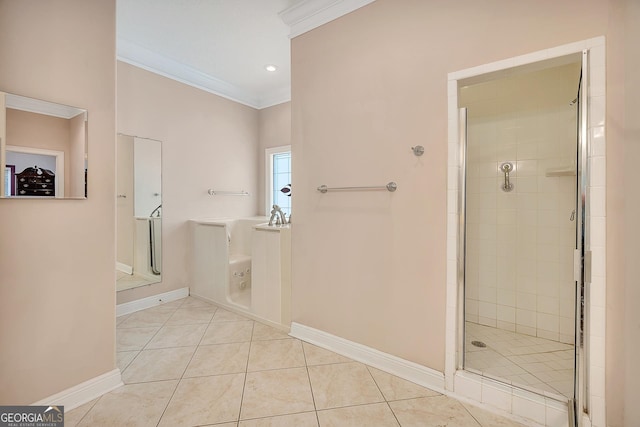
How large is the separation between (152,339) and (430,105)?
2623 mm

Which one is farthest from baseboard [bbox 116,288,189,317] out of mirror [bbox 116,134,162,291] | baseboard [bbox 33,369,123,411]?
baseboard [bbox 33,369,123,411]

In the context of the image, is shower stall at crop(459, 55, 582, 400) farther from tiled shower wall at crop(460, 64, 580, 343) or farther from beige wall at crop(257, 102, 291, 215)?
beige wall at crop(257, 102, 291, 215)

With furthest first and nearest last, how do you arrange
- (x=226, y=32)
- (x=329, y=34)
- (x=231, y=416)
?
(x=226, y=32) → (x=329, y=34) → (x=231, y=416)

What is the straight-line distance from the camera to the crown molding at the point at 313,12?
1983 mm

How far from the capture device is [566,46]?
131 centimetres

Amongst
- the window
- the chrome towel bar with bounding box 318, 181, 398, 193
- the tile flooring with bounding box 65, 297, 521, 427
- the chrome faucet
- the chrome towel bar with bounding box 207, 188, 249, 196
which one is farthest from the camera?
the window

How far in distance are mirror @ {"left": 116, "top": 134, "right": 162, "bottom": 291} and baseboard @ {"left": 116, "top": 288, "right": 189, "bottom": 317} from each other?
16 cm

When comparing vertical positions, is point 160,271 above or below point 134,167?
below

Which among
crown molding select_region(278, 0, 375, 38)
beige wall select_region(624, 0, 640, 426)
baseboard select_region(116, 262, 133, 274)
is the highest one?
crown molding select_region(278, 0, 375, 38)

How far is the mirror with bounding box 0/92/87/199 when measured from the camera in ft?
4.37

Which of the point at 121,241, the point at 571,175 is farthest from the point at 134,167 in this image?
the point at 571,175

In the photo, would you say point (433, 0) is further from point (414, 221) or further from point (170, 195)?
point (170, 195)

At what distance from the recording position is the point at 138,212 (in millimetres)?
2926

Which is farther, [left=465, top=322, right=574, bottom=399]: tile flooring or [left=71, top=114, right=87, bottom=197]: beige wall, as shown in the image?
[left=465, top=322, right=574, bottom=399]: tile flooring
